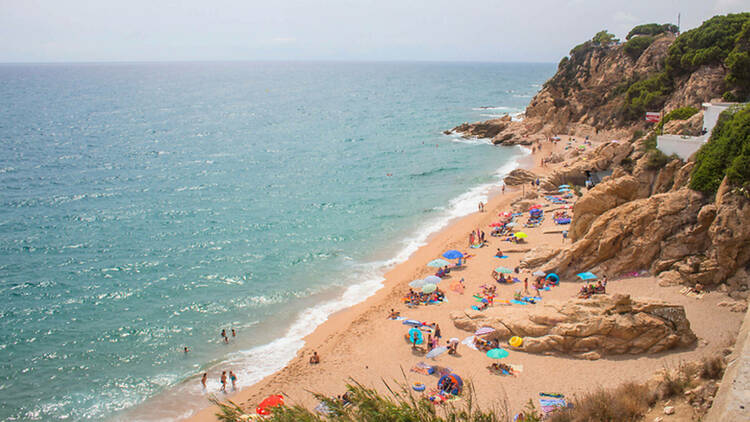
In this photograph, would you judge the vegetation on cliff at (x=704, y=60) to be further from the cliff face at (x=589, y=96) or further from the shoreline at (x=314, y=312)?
the shoreline at (x=314, y=312)

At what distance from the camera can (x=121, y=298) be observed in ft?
92.0

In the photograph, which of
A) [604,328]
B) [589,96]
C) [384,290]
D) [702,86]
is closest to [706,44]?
[702,86]

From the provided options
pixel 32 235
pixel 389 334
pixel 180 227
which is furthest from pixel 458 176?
pixel 32 235

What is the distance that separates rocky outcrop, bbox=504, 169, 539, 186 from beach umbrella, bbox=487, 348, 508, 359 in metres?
31.1

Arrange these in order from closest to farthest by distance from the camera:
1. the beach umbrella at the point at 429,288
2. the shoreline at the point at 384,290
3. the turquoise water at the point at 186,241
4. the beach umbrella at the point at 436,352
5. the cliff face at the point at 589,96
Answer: the beach umbrella at the point at 436,352, the shoreline at the point at 384,290, the turquoise water at the point at 186,241, the beach umbrella at the point at 429,288, the cliff face at the point at 589,96

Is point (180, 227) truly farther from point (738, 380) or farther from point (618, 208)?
point (738, 380)

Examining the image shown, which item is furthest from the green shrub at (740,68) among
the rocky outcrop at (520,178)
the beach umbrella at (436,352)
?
the beach umbrella at (436,352)

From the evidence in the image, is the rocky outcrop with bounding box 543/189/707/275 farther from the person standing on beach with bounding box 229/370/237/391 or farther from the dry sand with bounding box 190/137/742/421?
the person standing on beach with bounding box 229/370/237/391

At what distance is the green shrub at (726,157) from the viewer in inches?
768

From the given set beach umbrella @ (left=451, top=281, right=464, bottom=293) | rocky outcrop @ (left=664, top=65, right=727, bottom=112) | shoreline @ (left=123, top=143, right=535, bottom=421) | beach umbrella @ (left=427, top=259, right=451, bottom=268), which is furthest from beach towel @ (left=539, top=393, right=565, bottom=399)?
rocky outcrop @ (left=664, top=65, right=727, bottom=112)

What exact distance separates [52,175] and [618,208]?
58.5m

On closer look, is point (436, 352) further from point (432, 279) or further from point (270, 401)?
point (432, 279)

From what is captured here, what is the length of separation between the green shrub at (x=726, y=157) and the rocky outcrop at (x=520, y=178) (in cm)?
2502

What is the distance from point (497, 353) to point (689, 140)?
15.7m
